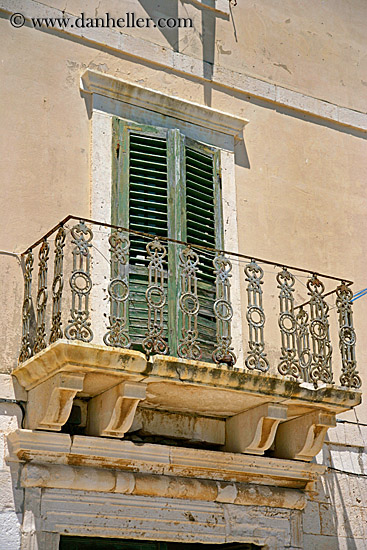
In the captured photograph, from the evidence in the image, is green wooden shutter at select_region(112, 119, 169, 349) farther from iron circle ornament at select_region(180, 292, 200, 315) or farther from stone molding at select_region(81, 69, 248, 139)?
iron circle ornament at select_region(180, 292, 200, 315)

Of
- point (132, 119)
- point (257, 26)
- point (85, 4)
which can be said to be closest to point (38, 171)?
point (132, 119)

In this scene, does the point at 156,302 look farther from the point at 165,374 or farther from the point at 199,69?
the point at 199,69

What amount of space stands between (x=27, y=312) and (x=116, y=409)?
37.4 inches

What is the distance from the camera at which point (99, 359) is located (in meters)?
6.56

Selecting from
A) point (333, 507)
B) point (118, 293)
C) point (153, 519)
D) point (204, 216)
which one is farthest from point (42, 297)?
point (333, 507)

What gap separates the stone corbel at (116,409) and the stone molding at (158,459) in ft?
0.31

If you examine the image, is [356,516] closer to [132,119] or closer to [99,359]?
[99,359]

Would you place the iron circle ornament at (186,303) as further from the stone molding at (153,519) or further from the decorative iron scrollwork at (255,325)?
the stone molding at (153,519)

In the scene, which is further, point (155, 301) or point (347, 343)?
point (347, 343)

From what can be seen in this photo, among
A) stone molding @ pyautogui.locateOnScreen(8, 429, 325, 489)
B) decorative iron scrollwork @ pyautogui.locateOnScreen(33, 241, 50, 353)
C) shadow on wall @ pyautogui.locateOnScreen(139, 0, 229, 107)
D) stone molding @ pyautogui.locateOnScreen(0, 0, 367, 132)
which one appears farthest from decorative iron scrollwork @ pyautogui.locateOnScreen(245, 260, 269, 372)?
stone molding @ pyautogui.locateOnScreen(0, 0, 367, 132)

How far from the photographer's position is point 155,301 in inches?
298

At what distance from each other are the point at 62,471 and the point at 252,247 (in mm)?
2662

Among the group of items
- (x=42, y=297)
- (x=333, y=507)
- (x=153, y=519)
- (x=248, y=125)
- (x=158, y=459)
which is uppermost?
(x=248, y=125)

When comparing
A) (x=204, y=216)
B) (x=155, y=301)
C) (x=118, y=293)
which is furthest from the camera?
(x=204, y=216)
